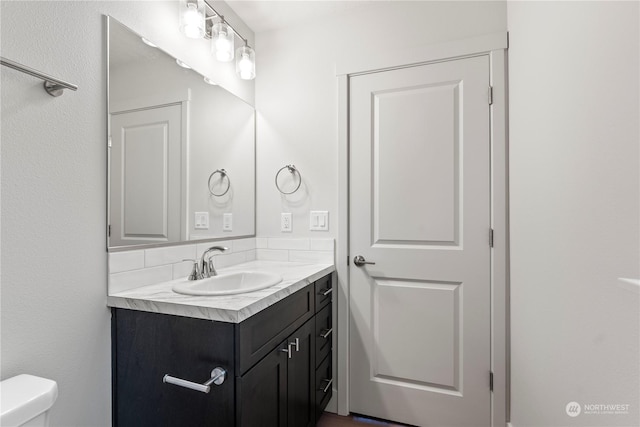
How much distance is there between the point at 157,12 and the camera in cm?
144

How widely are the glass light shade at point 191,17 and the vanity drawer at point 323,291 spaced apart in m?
1.36

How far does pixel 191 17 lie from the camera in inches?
58.1

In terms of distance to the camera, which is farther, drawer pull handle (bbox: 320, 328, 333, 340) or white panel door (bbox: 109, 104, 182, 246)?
drawer pull handle (bbox: 320, 328, 333, 340)

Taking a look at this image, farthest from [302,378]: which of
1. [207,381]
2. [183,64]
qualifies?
[183,64]

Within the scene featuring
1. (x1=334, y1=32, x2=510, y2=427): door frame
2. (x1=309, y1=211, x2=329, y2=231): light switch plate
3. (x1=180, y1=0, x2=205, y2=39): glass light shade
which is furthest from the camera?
(x1=309, y1=211, x2=329, y2=231): light switch plate

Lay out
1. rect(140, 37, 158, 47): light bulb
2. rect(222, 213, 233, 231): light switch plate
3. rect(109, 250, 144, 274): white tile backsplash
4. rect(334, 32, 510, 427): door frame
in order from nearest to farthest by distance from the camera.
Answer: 1. rect(109, 250, 144, 274): white tile backsplash
2. rect(140, 37, 158, 47): light bulb
3. rect(334, 32, 510, 427): door frame
4. rect(222, 213, 233, 231): light switch plate

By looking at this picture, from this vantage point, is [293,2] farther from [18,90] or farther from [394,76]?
[18,90]

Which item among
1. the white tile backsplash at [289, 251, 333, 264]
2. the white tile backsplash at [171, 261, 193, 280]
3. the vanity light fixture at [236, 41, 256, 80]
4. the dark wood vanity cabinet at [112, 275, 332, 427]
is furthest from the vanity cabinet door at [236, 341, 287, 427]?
the vanity light fixture at [236, 41, 256, 80]

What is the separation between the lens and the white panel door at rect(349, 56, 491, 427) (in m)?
1.72

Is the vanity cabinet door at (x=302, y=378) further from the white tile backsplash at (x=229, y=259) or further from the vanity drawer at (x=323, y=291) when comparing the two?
the white tile backsplash at (x=229, y=259)

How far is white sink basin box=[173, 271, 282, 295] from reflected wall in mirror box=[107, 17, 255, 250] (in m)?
0.25

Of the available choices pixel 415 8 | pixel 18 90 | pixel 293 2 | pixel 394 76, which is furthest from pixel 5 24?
pixel 415 8

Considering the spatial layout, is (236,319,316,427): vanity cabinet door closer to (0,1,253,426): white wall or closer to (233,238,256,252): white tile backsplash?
(0,1,253,426): white wall

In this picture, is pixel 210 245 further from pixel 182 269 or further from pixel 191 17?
pixel 191 17
